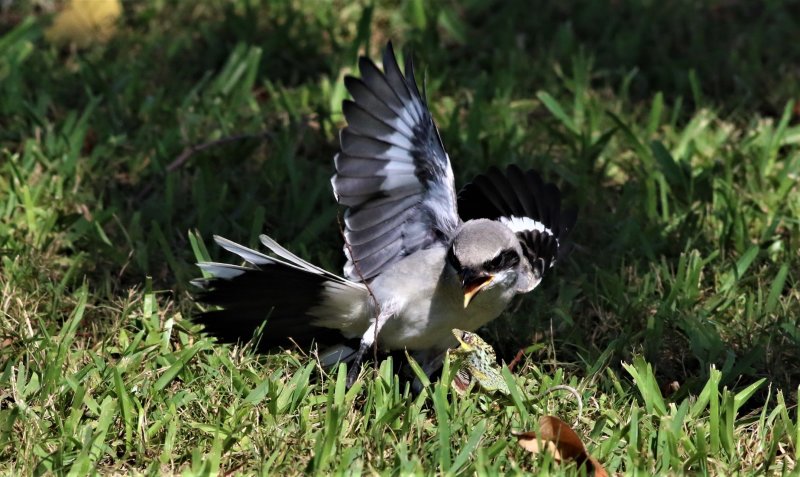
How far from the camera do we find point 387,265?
14.5 ft

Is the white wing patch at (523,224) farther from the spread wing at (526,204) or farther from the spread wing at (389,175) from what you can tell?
the spread wing at (389,175)

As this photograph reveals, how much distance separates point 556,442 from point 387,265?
3.64ft

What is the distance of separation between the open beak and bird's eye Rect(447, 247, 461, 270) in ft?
0.21

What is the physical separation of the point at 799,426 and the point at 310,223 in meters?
2.41

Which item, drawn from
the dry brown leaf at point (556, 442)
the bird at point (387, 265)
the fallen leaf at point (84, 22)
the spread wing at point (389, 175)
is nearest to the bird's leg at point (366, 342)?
the bird at point (387, 265)

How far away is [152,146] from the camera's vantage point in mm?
5738

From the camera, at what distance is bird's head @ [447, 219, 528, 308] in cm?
397

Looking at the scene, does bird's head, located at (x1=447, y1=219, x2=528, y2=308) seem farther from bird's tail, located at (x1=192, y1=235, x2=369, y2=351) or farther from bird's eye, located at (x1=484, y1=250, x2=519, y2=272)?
bird's tail, located at (x1=192, y1=235, x2=369, y2=351)

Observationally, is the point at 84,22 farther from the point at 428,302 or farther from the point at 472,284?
the point at 472,284

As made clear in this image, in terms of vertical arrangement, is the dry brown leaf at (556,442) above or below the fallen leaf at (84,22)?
below

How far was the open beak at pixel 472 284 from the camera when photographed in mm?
3965

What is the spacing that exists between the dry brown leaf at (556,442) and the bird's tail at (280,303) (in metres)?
0.91

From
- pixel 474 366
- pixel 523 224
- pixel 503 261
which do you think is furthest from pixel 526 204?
pixel 474 366

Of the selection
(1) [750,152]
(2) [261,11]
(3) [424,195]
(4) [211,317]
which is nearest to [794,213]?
(1) [750,152]
